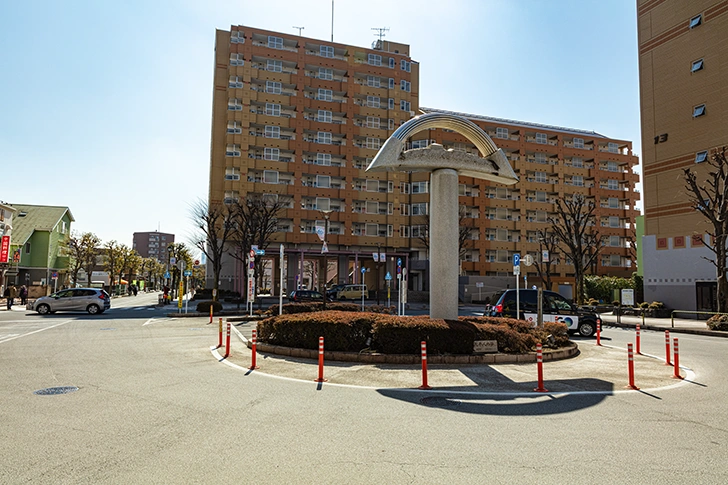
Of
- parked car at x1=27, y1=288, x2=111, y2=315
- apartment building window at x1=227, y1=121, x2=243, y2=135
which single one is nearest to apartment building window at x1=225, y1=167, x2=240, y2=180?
apartment building window at x1=227, y1=121, x2=243, y2=135

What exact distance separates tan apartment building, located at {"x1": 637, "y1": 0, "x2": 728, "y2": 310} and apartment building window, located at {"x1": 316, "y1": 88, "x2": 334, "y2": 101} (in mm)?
32822

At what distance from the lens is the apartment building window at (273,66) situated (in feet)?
183

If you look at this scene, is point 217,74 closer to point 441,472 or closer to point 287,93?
point 287,93

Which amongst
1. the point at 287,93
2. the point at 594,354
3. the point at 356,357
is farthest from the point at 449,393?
the point at 287,93

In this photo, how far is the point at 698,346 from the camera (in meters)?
16.5

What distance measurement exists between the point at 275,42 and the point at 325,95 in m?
8.67

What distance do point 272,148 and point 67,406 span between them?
1950 inches

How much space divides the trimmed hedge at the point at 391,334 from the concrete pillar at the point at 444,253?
1.57 m

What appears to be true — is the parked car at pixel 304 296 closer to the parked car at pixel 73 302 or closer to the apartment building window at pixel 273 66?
the parked car at pixel 73 302

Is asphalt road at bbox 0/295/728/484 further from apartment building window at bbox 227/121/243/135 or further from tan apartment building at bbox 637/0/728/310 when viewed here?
apartment building window at bbox 227/121/243/135

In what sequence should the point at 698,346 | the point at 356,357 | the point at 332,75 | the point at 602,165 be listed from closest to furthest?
the point at 356,357, the point at 698,346, the point at 332,75, the point at 602,165

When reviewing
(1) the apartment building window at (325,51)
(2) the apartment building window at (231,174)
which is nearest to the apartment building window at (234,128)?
(2) the apartment building window at (231,174)

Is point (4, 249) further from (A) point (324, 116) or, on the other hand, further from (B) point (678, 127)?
(B) point (678, 127)

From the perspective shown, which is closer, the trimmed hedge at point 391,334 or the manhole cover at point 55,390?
the manhole cover at point 55,390
